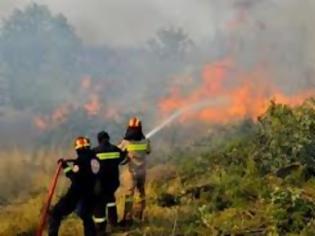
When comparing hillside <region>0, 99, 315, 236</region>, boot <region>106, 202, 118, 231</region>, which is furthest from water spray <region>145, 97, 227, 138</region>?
boot <region>106, 202, 118, 231</region>

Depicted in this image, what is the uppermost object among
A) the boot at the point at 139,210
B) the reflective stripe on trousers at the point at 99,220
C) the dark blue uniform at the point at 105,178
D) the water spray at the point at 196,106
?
the water spray at the point at 196,106

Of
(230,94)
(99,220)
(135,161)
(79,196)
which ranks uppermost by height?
(230,94)

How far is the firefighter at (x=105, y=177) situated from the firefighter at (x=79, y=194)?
10.8 inches

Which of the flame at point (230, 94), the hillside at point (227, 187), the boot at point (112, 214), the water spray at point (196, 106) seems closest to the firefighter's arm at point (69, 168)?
the boot at point (112, 214)

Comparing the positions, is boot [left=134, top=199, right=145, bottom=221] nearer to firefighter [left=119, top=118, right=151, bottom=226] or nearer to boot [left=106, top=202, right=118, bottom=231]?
firefighter [left=119, top=118, right=151, bottom=226]

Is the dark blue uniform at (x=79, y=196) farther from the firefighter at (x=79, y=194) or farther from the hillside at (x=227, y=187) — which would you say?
the hillside at (x=227, y=187)

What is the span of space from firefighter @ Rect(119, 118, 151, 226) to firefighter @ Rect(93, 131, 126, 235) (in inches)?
25.2

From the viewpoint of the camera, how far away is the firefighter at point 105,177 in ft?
39.7

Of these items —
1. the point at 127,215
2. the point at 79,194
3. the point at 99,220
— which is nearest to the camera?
the point at 79,194

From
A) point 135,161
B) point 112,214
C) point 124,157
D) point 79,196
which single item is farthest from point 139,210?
point 79,196

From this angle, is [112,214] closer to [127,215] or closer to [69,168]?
[127,215]

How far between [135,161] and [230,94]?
36.5 feet

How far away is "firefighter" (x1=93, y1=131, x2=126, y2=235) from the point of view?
12086mm

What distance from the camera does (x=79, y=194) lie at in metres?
11.7
